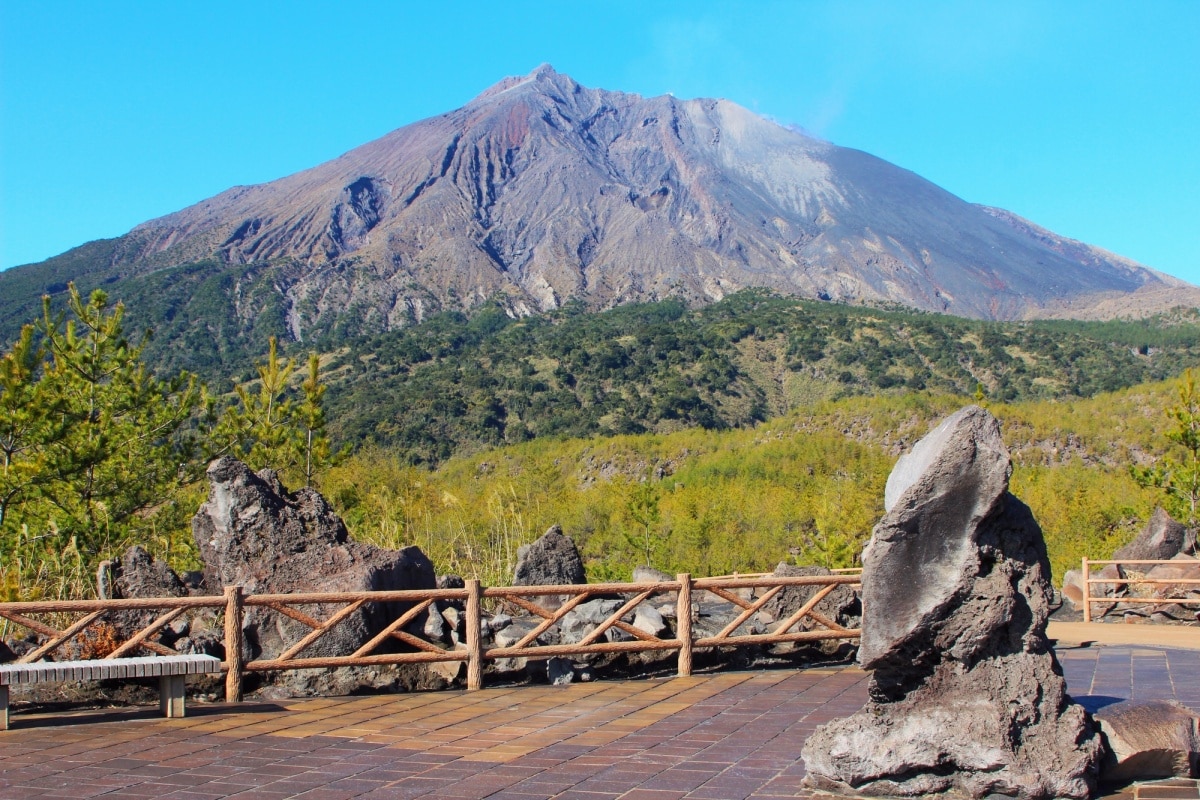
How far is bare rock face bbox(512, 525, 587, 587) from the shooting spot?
12062mm

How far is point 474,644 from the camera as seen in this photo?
897cm

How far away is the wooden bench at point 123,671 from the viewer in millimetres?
6992

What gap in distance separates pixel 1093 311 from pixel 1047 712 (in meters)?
116

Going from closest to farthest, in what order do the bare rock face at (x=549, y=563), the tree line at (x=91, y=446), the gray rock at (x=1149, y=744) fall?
1. the gray rock at (x=1149, y=744)
2. the bare rock face at (x=549, y=563)
3. the tree line at (x=91, y=446)

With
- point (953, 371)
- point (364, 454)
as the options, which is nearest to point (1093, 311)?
point (953, 371)

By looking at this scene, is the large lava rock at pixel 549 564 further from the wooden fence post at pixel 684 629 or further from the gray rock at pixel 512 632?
the wooden fence post at pixel 684 629

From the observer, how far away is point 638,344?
250 feet

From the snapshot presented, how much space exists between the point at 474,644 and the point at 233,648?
1854mm

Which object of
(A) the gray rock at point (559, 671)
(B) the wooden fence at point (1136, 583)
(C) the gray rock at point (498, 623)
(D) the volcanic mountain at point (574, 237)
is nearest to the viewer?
(A) the gray rock at point (559, 671)

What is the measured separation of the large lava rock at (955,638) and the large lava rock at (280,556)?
5.15 metres

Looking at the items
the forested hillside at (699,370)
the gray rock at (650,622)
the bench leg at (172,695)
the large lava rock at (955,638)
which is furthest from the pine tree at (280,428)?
the forested hillside at (699,370)

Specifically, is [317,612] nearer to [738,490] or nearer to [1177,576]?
[1177,576]

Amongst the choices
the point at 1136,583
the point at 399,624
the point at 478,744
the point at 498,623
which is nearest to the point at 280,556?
the point at 399,624

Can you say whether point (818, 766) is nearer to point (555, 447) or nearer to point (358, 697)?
point (358, 697)
